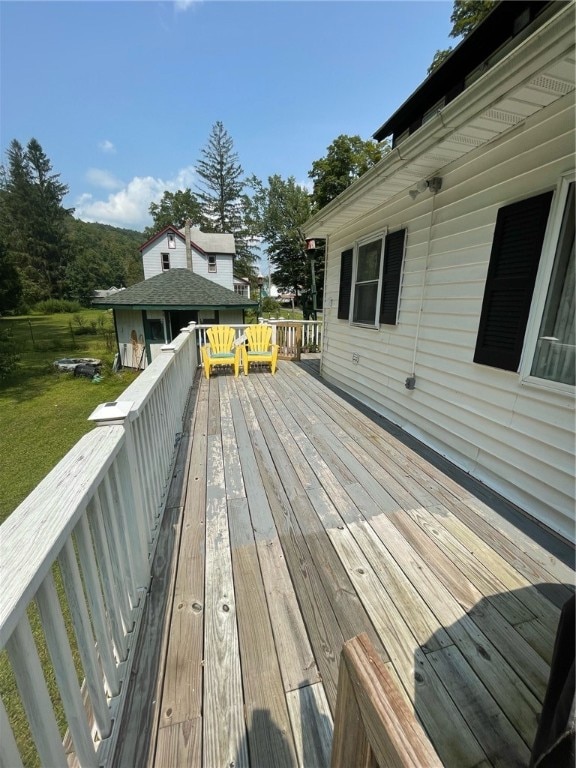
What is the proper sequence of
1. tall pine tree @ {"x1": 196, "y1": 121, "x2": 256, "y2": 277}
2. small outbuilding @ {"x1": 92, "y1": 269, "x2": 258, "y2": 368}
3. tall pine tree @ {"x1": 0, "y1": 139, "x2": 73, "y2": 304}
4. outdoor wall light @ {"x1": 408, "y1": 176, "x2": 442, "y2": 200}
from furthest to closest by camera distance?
1. tall pine tree @ {"x1": 0, "y1": 139, "x2": 73, "y2": 304}
2. tall pine tree @ {"x1": 196, "y1": 121, "x2": 256, "y2": 277}
3. small outbuilding @ {"x1": 92, "y1": 269, "x2": 258, "y2": 368}
4. outdoor wall light @ {"x1": 408, "y1": 176, "x2": 442, "y2": 200}

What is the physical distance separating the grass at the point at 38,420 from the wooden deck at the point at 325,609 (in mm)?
1133

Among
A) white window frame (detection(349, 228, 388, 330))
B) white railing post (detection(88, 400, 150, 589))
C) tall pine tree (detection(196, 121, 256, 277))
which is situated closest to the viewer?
white railing post (detection(88, 400, 150, 589))

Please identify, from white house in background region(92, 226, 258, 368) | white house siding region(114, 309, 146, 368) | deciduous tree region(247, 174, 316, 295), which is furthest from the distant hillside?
white house in background region(92, 226, 258, 368)

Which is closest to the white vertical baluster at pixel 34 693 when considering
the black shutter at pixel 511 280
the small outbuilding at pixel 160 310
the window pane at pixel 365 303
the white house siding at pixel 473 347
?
the white house siding at pixel 473 347

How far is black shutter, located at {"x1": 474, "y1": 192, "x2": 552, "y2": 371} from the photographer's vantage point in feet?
7.09

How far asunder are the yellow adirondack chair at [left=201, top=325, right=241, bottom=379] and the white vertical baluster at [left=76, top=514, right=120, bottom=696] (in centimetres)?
475

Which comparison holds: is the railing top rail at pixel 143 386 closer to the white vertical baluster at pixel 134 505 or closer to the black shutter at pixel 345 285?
the white vertical baluster at pixel 134 505

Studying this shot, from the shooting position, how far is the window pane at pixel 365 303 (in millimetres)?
4406

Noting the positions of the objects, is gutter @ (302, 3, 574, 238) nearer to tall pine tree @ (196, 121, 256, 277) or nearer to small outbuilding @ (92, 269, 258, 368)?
small outbuilding @ (92, 269, 258, 368)

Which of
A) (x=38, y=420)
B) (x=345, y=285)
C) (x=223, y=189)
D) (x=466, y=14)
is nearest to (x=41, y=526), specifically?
(x=345, y=285)

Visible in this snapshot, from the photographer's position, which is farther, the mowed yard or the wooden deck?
the mowed yard

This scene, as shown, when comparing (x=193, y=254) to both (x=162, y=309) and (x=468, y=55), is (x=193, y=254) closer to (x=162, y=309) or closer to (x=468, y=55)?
(x=162, y=309)

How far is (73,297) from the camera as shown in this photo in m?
41.4

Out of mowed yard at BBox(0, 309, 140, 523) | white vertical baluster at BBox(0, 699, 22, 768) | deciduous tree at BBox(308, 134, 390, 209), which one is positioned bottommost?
mowed yard at BBox(0, 309, 140, 523)
